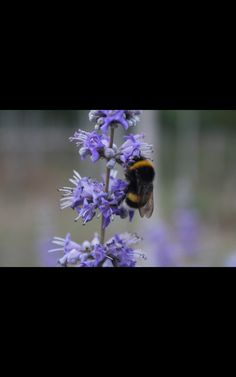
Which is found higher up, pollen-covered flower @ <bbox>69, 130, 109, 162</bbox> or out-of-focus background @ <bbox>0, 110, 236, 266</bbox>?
out-of-focus background @ <bbox>0, 110, 236, 266</bbox>

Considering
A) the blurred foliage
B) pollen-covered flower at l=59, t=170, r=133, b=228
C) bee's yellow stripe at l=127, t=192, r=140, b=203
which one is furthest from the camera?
the blurred foliage

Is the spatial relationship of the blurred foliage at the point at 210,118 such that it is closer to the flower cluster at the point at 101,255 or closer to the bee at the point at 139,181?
the bee at the point at 139,181

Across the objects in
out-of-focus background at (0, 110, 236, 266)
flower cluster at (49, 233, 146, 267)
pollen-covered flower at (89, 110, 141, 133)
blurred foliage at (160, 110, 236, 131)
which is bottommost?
flower cluster at (49, 233, 146, 267)

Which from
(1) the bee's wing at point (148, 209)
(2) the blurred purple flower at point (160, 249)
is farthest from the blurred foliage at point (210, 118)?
(1) the bee's wing at point (148, 209)

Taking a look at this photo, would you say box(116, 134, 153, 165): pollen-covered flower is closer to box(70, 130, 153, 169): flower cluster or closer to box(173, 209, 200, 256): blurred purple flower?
box(70, 130, 153, 169): flower cluster

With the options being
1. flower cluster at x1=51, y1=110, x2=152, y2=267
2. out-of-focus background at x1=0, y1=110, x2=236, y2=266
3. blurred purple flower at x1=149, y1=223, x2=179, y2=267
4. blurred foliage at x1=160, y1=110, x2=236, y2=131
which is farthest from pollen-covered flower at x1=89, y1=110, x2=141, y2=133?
blurred foliage at x1=160, y1=110, x2=236, y2=131

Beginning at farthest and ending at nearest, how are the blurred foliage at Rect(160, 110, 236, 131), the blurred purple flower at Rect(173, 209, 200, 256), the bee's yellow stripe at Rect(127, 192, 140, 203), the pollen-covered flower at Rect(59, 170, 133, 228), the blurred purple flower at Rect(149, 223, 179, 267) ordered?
the blurred foliage at Rect(160, 110, 236, 131) < the blurred purple flower at Rect(173, 209, 200, 256) < the blurred purple flower at Rect(149, 223, 179, 267) < the bee's yellow stripe at Rect(127, 192, 140, 203) < the pollen-covered flower at Rect(59, 170, 133, 228)
